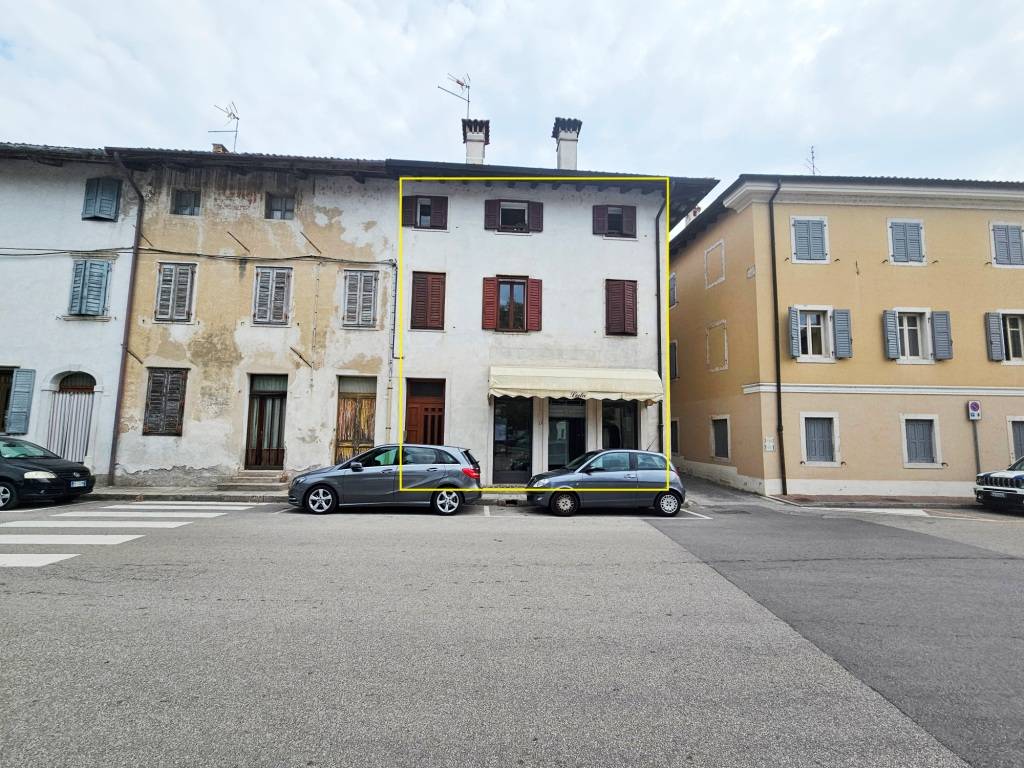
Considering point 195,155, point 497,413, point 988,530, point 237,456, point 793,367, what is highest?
point 195,155

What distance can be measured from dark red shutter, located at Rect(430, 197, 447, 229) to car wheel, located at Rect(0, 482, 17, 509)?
12182 mm

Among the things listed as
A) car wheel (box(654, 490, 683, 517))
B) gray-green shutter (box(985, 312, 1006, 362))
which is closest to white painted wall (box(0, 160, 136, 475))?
car wheel (box(654, 490, 683, 517))

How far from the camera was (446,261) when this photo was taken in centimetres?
1602

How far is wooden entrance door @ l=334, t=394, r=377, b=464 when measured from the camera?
49.5 feet

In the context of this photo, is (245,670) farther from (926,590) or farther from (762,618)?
(926,590)

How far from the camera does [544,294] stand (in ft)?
52.6

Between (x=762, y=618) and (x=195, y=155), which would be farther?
(x=195, y=155)

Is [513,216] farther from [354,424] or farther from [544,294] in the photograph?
[354,424]

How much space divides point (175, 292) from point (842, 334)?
20426mm

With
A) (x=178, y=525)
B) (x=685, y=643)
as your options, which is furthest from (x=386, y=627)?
(x=178, y=525)

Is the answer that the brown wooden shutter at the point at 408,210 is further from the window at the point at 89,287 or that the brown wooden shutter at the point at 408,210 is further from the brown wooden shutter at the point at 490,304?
the window at the point at 89,287

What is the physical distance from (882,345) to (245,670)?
1846cm

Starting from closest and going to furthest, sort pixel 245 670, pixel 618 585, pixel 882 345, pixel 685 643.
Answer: pixel 245 670
pixel 685 643
pixel 618 585
pixel 882 345

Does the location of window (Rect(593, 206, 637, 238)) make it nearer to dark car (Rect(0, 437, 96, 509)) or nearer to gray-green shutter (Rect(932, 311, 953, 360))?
gray-green shutter (Rect(932, 311, 953, 360))
